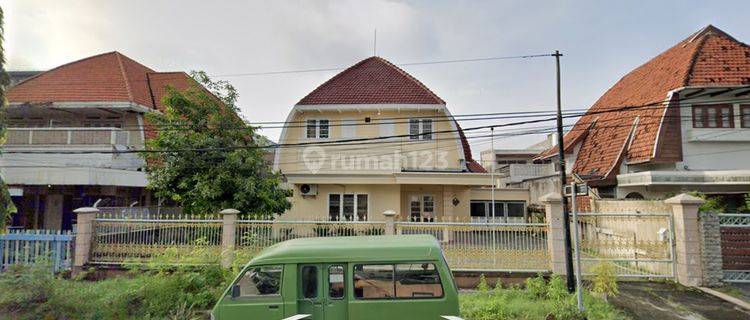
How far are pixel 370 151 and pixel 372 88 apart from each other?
9.90 ft

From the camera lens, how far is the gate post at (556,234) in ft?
25.0

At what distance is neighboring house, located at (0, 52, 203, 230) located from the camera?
12672 mm

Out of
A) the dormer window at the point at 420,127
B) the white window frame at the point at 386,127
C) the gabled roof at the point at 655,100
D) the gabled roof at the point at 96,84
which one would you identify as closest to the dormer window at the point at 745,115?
the gabled roof at the point at 655,100

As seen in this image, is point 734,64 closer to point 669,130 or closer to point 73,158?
point 669,130

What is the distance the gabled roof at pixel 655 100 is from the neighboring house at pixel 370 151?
5.91 m

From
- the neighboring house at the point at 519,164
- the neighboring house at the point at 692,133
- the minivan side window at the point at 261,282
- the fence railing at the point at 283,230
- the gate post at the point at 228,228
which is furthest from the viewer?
the neighboring house at the point at 519,164

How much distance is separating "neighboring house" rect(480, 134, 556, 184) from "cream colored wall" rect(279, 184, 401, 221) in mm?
4941

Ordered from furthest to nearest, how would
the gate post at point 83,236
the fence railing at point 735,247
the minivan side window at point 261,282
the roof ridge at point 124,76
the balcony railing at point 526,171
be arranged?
the balcony railing at point 526,171 → the roof ridge at point 124,76 → the gate post at point 83,236 → the fence railing at point 735,247 → the minivan side window at point 261,282

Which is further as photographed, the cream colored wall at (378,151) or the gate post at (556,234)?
the cream colored wall at (378,151)

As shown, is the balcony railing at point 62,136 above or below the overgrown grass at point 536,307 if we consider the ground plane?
above

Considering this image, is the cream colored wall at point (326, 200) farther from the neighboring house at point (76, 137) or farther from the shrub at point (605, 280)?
the shrub at point (605, 280)

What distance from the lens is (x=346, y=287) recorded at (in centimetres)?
426

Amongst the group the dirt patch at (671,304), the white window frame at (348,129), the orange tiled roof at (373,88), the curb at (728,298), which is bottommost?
the dirt patch at (671,304)

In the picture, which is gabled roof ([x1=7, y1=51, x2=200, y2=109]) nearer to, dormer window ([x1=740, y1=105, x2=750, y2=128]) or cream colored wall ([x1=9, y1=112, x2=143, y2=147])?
cream colored wall ([x1=9, y1=112, x2=143, y2=147])
